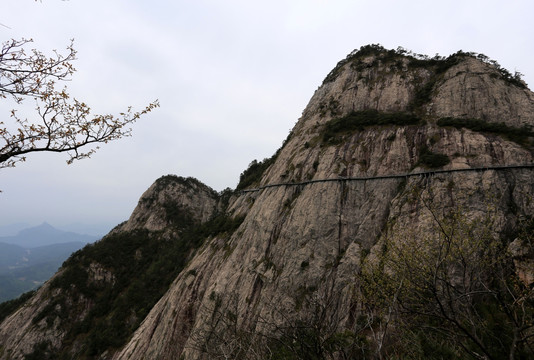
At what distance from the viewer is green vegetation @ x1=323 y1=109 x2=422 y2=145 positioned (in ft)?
82.0

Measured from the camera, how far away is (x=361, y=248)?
62.1 ft

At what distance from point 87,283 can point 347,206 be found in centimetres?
4842

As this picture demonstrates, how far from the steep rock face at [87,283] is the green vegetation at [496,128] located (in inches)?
1570

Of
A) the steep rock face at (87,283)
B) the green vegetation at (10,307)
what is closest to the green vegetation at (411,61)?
the steep rock face at (87,283)

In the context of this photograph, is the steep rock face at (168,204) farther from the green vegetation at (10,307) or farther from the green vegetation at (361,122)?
the green vegetation at (361,122)

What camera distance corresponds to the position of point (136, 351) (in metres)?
26.3

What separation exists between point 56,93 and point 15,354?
164 ft

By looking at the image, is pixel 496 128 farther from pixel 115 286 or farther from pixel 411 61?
pixel 115 286

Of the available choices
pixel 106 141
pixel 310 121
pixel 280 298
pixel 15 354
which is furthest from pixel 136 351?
pixel 310 121

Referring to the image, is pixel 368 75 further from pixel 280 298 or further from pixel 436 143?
pixel 280 298

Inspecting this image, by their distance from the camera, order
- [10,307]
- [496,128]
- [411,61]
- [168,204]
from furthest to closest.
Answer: [168,204]
[10,307]
[411,61]
[496,128]

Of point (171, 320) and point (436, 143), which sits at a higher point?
point (436, 143)

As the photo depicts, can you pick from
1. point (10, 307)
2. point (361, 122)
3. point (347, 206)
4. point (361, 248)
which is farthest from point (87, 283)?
point (361, 122)

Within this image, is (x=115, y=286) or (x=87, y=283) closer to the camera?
(x=115, y=286)
